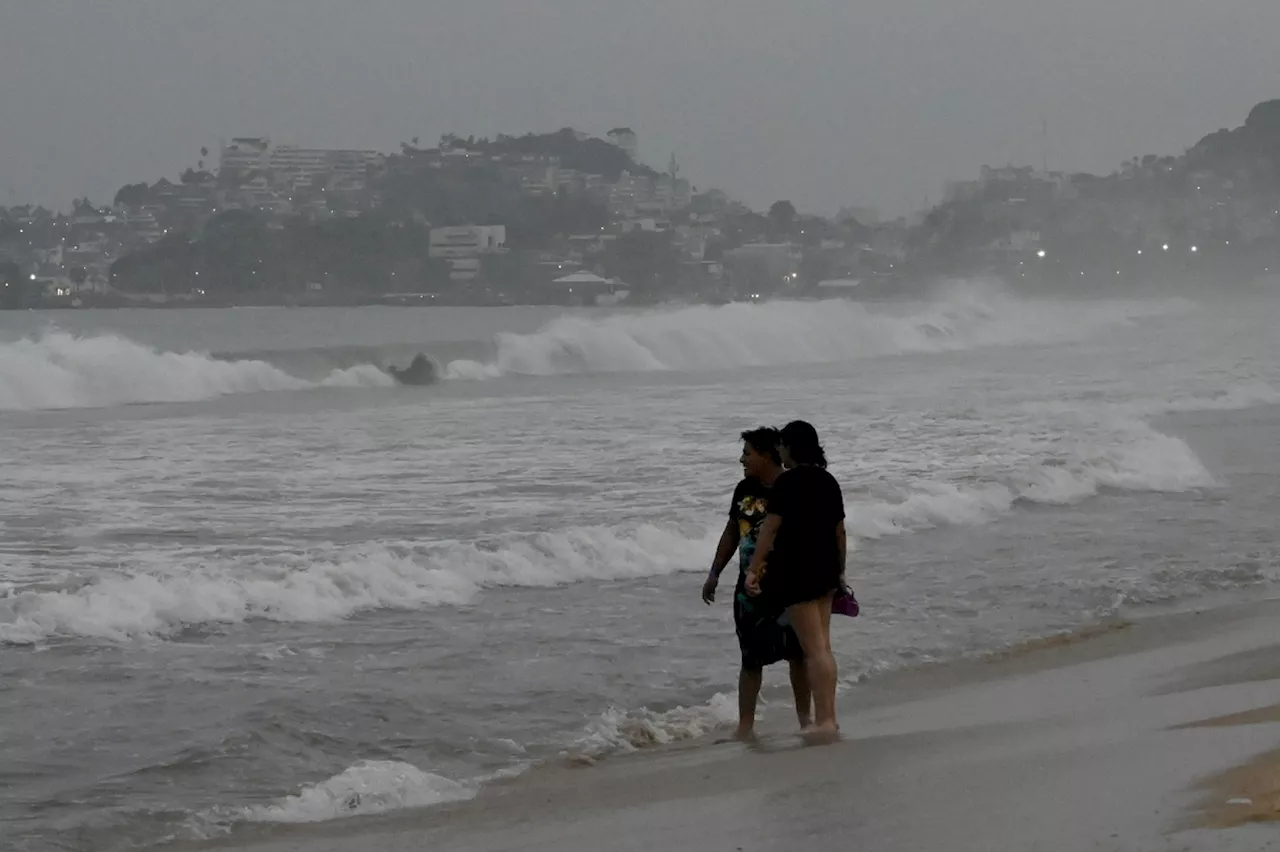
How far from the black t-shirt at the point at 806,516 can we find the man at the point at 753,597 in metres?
0.19

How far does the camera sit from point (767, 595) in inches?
296

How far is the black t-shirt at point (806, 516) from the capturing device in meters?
7.32

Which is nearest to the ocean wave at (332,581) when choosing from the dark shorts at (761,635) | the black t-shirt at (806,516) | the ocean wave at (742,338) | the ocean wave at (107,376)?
the dark shorts at (761,635)

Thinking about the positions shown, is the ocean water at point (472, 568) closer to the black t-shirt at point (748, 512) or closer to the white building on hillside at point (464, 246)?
the black t-shirt at point (748, 512)

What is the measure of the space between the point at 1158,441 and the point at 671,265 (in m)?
143

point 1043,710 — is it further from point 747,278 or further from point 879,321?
point 747,278

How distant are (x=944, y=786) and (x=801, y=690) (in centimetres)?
184

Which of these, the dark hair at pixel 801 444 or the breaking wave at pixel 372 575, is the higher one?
the dark hair at pixel 801 444

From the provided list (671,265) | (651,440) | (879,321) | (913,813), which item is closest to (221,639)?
(913,813)

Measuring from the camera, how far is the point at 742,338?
198 ft

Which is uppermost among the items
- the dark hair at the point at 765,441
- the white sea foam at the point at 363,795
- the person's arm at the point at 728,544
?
the dark hair at the point at 765,441

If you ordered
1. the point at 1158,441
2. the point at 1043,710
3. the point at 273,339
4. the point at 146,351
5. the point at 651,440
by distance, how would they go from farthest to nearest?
1. the point at 273,339
2. the point at 146,351
3. the point at 651,440
4. the point at 1158,441
5. the point at 1043,710

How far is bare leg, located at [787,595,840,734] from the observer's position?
7.56 meters

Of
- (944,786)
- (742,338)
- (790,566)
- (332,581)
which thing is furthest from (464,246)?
(944,786)
